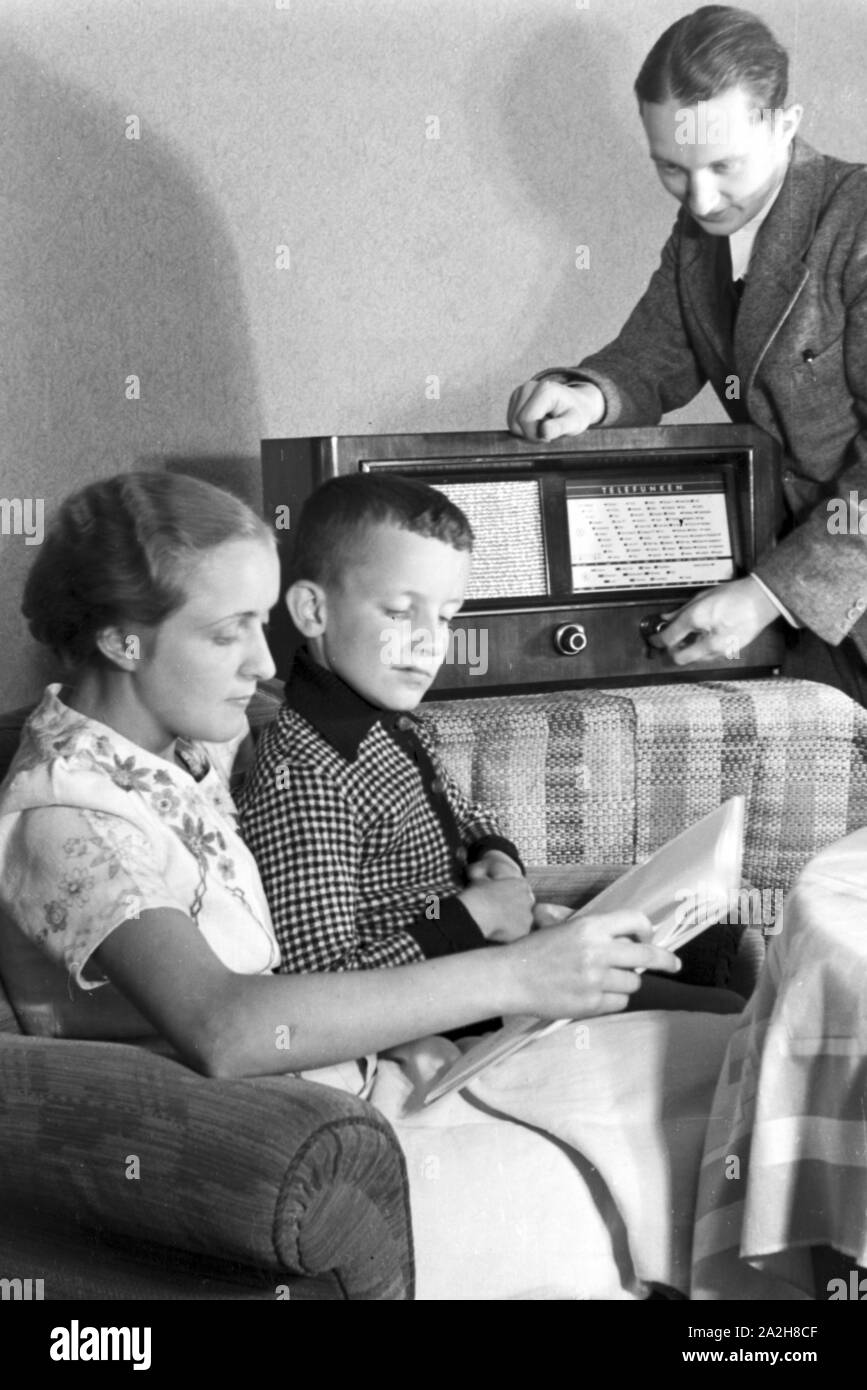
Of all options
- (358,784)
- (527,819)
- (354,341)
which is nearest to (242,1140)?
(358,784)

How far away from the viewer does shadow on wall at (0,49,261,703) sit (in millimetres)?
976

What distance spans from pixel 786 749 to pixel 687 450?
0.23 meters

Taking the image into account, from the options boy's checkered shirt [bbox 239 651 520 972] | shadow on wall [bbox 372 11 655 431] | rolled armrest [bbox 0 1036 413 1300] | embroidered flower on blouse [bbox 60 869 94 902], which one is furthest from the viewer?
shadow on wall [bbox 372 11 655 431]

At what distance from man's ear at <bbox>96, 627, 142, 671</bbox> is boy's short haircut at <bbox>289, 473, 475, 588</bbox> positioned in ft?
0.42

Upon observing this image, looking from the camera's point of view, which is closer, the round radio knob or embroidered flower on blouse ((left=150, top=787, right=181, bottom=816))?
embroidered flower on blouse ((left=150, top=787, right=181, bottom=816))

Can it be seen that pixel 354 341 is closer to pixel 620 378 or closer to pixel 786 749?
pixel 620 378

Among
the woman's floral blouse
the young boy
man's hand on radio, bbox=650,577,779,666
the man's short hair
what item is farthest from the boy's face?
the man's short hair

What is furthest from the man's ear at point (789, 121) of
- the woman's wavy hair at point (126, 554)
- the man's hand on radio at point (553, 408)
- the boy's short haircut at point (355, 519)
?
the woman's wavy hair at point (126, 554)

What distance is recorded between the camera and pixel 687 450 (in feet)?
3.67

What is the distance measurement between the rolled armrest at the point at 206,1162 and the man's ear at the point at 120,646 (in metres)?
0.20

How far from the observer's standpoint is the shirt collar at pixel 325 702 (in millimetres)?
942

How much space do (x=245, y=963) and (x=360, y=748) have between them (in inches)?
6.1

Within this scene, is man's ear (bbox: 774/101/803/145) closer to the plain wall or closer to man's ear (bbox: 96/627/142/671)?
the plain wall

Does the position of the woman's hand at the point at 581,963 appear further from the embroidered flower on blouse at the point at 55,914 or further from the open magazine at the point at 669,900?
the embroidered flower on blouse at the point at 55,914
